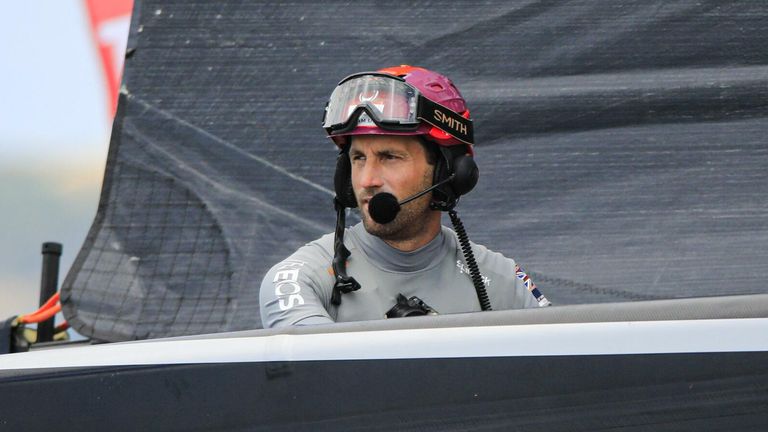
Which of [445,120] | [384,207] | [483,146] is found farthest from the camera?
[483,146]

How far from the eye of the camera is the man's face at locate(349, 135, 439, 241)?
239cm

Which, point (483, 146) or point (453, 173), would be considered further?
point (483, 146)

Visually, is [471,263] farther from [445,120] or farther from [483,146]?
[483,146]

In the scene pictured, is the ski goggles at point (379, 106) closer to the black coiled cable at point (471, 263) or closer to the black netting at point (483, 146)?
the black coiled cable at point (471, 263)

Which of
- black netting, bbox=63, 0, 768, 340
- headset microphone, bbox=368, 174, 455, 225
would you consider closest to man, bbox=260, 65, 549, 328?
headset microphone, bbox=368, 174, 455, 225

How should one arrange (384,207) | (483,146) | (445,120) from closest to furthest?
Result: (384,207) → (445,120) → (483,146)

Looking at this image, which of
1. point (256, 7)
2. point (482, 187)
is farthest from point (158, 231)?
point (482, 187)

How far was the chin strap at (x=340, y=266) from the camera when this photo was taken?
231 centimetres

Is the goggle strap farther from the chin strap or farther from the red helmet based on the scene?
the chin strap

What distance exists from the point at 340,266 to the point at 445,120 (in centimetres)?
36

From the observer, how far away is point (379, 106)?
7.62 ft

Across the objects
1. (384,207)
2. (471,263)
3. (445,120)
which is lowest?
(471,263)

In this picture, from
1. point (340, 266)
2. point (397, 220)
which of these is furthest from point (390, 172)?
point (340, 266)

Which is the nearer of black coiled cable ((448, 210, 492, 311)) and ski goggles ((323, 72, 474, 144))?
ski goggles ((323, 72, 474, 144))
